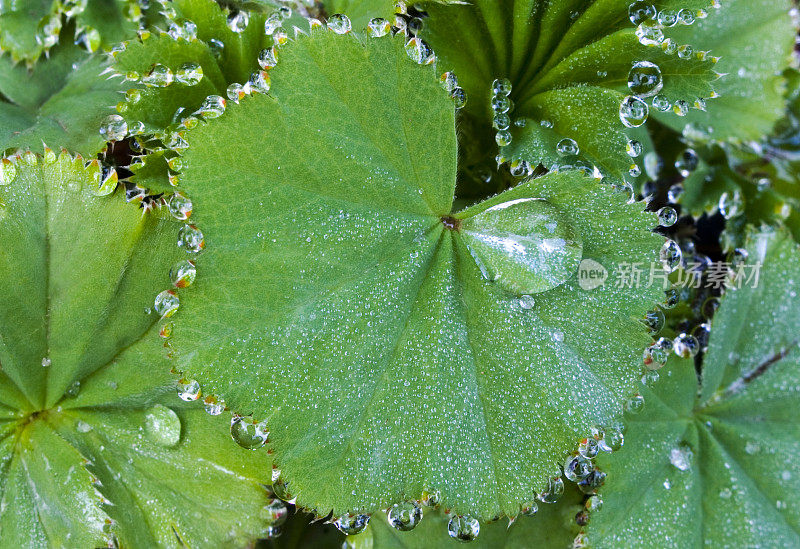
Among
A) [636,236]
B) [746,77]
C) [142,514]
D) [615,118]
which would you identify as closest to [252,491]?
[142,514]

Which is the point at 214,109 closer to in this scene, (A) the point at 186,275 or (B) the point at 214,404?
(A) the point at 186,275

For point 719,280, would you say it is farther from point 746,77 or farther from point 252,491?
point 252,491

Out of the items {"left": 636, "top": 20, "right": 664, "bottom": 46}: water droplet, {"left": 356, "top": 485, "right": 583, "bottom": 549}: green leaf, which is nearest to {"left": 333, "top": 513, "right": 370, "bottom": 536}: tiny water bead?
{"left": 356, "top": 485, "right": 583, "bottom": 549}: green leaf

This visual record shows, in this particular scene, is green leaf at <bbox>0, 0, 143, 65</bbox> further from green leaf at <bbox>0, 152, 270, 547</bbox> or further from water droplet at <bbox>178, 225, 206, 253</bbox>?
water droplet at <bbox>178, 225, 206, 253</bbox>

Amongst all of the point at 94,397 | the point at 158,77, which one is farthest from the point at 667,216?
the point at 94,397

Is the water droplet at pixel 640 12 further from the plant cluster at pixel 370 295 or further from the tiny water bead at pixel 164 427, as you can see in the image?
the tiny water bead at pixel 164 427

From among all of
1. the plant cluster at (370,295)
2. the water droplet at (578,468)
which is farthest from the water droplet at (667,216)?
the water droplet at (578,468)
